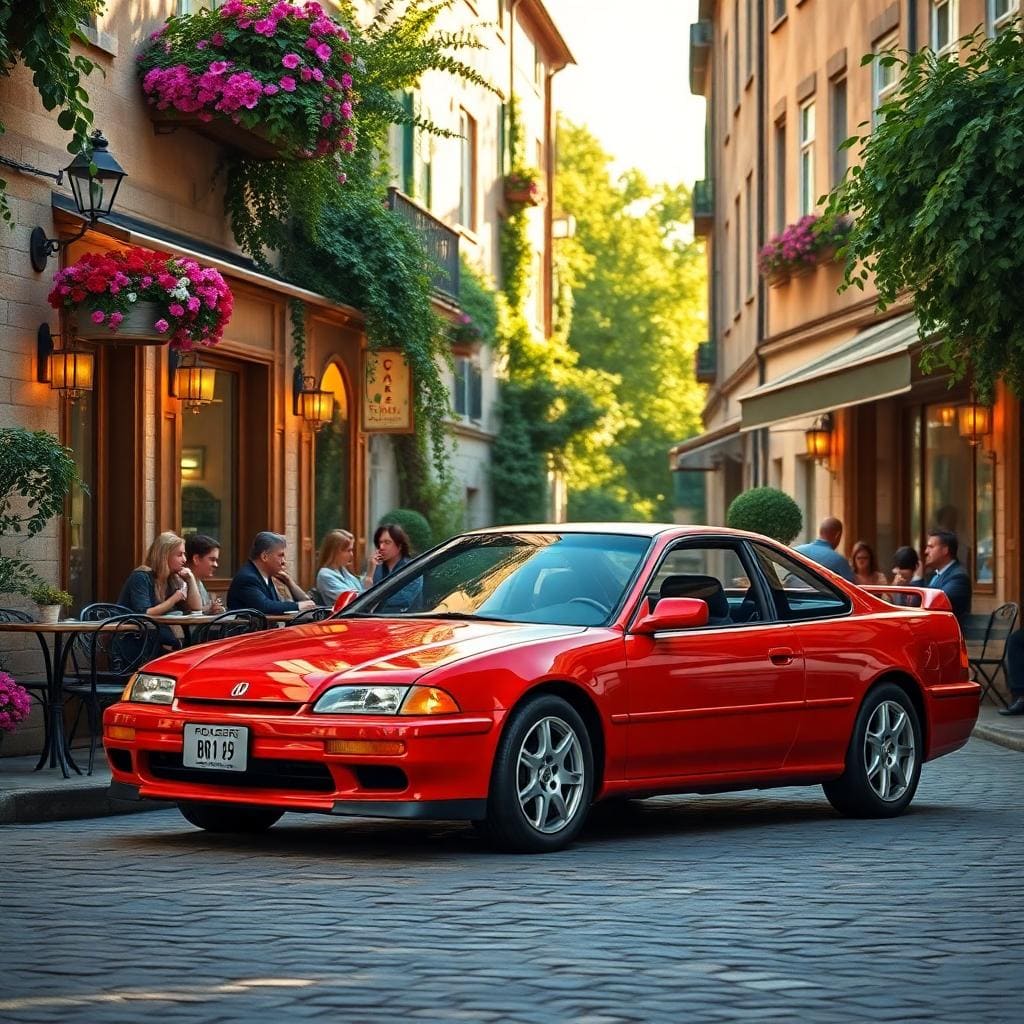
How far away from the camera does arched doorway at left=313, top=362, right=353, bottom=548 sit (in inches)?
918

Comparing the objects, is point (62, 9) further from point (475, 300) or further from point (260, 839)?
point (475, 300)

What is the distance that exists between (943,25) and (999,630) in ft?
26.2

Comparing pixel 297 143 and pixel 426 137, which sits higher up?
pixel 426 137

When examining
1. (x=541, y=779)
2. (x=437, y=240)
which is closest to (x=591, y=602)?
(x=541, y=779)

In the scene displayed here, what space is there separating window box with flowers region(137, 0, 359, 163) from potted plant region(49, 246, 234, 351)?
1.67m

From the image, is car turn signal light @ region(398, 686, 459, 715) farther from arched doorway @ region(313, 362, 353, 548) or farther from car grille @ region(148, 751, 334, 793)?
arched doorway @ region(313, 362, 353, 548)

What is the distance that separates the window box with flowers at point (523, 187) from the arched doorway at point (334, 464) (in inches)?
631

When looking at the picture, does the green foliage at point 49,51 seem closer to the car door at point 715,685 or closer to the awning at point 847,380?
the car door at point 715,685

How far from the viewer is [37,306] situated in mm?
15312

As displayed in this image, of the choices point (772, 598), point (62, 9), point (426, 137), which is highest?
point (426, 137)

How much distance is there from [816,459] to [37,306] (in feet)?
50.2

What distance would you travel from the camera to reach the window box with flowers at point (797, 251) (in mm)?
28641

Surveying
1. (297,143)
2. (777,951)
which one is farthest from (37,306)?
(777,951)

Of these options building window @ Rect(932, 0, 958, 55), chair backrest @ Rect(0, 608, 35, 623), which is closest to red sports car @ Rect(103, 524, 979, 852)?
chair backrest @ Rect(0, 608, 35, 623)
